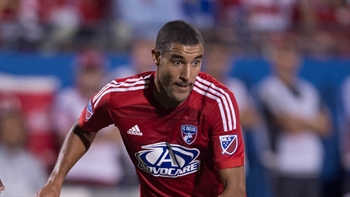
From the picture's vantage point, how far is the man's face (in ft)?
13.7

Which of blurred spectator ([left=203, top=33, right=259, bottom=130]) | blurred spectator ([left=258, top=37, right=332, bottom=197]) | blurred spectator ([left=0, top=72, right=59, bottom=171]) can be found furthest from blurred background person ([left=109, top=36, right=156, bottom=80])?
blurred spectator ([left=258, top=37, right=332, bottom=197])

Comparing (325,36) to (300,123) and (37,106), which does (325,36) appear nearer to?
(300,123)

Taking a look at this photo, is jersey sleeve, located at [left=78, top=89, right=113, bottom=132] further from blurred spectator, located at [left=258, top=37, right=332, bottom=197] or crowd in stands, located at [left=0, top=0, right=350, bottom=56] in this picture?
blurred spectator, located at [left=258, top=37, right=332, bottom=197]

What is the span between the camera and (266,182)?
8.26 meters

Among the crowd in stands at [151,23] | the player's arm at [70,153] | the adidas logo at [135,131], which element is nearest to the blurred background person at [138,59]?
the crowd in stands at [151,23]

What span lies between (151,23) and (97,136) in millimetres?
1522

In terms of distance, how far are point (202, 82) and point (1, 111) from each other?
405 centimetres

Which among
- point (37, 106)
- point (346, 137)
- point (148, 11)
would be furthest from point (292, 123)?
point (37, 106)

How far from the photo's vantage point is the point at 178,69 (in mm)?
4270

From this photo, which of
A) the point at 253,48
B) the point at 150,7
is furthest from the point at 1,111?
the point at 253,48

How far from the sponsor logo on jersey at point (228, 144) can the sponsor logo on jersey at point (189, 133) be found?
228 mm

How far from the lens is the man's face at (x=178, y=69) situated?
4.19 m

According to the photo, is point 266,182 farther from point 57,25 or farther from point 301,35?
point 57,25

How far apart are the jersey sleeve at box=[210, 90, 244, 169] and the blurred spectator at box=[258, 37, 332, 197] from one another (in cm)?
406
